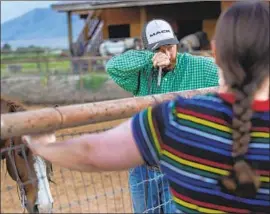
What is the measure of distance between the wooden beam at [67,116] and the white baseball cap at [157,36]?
0.87 meters

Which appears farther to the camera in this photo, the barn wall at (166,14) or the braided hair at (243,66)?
the barn wall at (166,14)

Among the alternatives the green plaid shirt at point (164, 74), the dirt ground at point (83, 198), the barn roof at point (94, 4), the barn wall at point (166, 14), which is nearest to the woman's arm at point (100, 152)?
the green plaid shirt at point (164, 74)

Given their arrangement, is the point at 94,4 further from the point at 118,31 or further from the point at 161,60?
the point at 161,60

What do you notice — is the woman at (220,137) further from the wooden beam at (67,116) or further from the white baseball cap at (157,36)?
the white baseball cap at (157,36)

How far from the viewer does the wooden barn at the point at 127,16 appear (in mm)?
17500

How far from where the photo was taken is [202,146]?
1.34 metres

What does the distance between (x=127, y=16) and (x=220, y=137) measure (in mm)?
17250

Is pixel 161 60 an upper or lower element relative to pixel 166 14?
upper

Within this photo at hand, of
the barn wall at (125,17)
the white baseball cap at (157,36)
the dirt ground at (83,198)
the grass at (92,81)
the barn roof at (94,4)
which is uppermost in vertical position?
the barn roof at (94,4)

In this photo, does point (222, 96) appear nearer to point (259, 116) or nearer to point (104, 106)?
point (259, 116)

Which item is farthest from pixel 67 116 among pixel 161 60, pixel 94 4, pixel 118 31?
pixel 118 31

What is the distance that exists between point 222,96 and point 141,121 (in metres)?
0.20

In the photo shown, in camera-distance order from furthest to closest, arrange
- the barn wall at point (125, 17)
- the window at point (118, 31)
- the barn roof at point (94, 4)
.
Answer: the window at point (118, 31)
the barn wall at point (125, 17)
the barn roof at point (94, 4)

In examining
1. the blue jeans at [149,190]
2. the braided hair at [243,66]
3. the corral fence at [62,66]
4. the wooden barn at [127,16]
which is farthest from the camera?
the wooden barn at [127,16]
